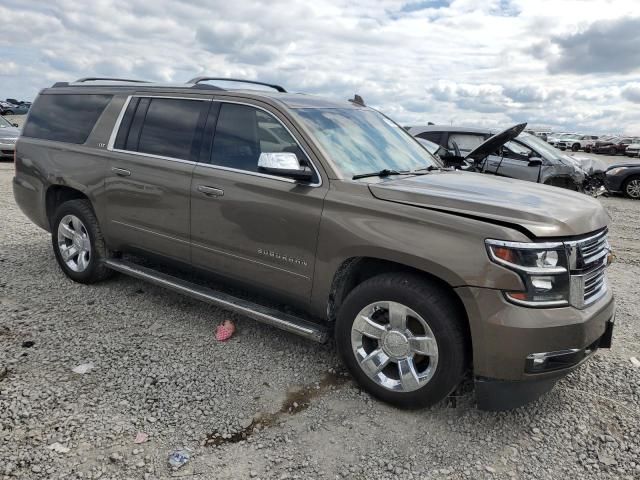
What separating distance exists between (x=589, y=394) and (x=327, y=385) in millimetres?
1741

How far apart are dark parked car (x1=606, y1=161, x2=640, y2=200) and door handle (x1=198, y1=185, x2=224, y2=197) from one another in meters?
12.6

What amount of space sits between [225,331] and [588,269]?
2.62 m

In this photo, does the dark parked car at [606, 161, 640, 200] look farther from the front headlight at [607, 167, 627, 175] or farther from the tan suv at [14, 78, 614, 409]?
the tan suv at [14, 78, 614, 409]

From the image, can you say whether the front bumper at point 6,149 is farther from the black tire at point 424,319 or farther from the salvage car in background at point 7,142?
the black tire at point 424,319

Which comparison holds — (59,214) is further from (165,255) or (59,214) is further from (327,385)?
(327,385)

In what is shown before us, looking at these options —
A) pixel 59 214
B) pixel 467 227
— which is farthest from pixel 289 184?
pixel 59 214

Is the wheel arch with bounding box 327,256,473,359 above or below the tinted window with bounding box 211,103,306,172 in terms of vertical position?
below

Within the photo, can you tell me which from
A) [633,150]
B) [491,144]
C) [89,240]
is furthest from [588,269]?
[633,150]

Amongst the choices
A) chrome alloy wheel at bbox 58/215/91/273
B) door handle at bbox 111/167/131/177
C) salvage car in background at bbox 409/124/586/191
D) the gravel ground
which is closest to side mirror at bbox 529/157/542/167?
salvage car in background at bbox 409/124/586/191

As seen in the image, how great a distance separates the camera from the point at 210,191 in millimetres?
3877

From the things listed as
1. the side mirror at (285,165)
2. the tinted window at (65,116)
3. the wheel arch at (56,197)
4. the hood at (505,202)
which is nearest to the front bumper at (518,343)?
the hood at (505,202)

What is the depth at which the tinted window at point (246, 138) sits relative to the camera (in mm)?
3709

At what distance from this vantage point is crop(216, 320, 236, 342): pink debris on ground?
4101mm

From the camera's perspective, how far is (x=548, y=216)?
9.34 ft
